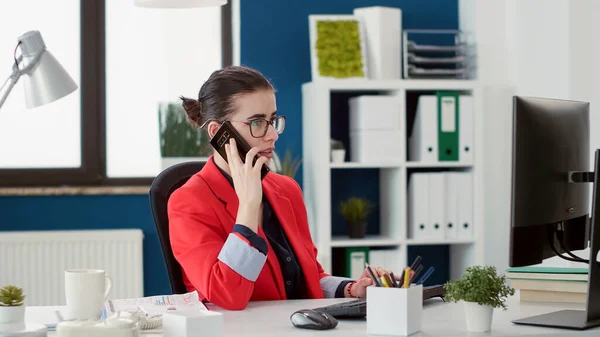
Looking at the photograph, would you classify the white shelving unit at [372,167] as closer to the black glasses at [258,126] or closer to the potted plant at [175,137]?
the potted plant at [175,137]

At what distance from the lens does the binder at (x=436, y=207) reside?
4.14 m

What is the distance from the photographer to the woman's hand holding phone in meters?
2.02

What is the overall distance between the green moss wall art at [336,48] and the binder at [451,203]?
0.66 metres

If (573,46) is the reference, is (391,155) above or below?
below

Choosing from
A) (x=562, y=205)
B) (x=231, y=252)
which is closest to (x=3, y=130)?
(x=231, y=252)

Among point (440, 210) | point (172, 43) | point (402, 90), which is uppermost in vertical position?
point (172, 43)

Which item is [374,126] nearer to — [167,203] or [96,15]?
[96,15]

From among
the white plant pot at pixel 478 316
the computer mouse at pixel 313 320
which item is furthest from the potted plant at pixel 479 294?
the computer mouse at pixel 313 320

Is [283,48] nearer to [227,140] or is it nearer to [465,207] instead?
[465,207]

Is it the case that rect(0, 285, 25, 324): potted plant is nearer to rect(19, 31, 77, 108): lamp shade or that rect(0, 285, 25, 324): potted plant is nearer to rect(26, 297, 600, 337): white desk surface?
rect(26, 297, 600, 337): white desk surface

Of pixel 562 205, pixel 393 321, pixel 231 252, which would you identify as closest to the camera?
pixel 393 321

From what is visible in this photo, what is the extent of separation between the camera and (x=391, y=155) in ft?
13.5

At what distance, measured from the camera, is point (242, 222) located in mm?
2000

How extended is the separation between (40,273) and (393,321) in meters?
2.89
